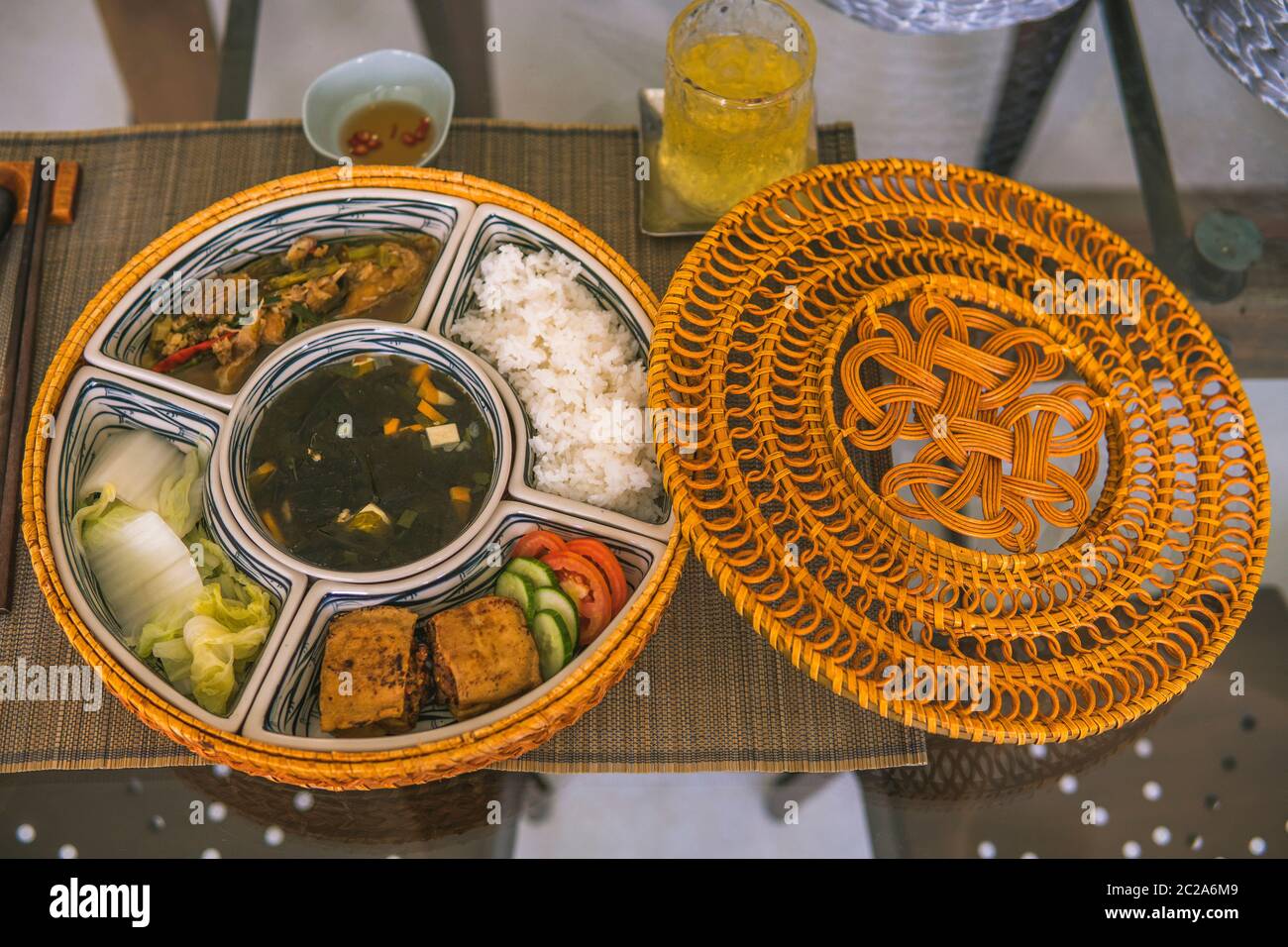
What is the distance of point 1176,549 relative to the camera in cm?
186

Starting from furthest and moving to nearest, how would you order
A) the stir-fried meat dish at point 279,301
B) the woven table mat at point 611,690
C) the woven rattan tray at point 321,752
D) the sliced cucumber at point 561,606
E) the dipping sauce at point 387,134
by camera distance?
the dipping sauce at point 387,134
the stir-fried meat dish at point 279,301
the woven table mat at point 611,690
the sliced cucumber at point 561,606
the woven rattan tray at point 321,752

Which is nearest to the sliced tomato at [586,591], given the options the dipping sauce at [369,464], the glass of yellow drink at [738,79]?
the dipping sauce at [369,464]

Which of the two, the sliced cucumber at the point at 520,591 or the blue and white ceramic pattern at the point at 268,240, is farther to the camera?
the blue and white ceramic pattern at the point at 268,240

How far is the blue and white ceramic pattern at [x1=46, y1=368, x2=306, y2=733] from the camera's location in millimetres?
1778

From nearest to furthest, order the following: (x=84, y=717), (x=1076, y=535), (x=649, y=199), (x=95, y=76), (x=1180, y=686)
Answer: (x=1180, y=686) → (x=1076, y=535) → (x=84, y=717) → (x=649, y=199) → (x=95, y=76)

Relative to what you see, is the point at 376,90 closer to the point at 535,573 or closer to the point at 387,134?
the point at 387,134

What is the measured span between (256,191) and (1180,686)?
7.27 feet

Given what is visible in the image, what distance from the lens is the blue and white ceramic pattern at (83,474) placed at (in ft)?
5.83

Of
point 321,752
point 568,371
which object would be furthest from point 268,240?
point 321,752

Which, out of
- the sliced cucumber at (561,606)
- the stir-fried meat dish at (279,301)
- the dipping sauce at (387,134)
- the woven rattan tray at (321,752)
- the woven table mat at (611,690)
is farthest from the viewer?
the dipping sauce at (387,134)

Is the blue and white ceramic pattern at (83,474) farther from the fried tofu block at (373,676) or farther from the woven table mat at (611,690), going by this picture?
the woven table mat at (611,690)

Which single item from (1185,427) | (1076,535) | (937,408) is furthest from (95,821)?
(1185,427)

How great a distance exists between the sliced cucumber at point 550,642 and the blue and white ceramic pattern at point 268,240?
0.75m
